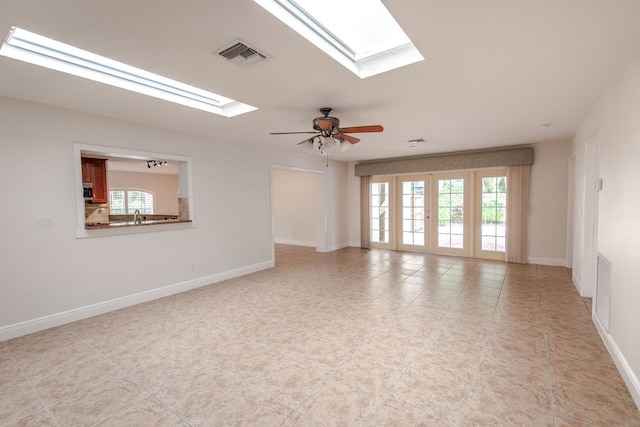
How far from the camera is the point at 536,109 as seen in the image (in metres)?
3.50

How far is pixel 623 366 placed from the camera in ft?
7.02

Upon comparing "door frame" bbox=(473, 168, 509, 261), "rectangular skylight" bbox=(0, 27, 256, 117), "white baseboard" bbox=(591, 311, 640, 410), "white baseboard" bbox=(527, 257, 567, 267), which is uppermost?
"rectangular skylight" bbox=(0, 27, 256, 117)

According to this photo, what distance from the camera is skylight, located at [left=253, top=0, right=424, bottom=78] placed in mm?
1813

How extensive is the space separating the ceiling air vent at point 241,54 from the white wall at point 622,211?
268 centimetres

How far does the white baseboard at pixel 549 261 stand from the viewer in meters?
5.51

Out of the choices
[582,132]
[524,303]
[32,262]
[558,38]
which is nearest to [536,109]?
[582,132]

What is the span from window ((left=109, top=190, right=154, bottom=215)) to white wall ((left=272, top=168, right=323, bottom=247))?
4.92 meters

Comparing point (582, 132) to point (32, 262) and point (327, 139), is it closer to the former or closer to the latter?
point (327, 139)

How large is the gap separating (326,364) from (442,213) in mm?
5463

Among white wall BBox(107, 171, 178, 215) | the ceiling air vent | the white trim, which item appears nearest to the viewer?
the ceiling air vent

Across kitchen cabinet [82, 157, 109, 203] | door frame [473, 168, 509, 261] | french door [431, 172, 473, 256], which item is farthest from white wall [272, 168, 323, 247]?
kitchen cabinet [82, 157, 109, 203]

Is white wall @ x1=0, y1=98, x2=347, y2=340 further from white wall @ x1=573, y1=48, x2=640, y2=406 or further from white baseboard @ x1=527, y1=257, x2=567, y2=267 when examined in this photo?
white baseboard @ x1=527, y1=257, x2=567, y2=267

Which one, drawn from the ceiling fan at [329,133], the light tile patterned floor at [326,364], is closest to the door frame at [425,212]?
the light tile patterned floor at [326,364]

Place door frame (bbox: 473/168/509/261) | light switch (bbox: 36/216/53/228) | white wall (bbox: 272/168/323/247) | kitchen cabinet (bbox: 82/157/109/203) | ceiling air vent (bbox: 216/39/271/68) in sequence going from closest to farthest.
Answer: ceiling air vent (bbox: 216/39/271/68) < light switch (bbox: 36/216/53/228) < kitchen cabinet (bbox: 82/157/109/203) < door frame (bbox: 473/168/509/261) < white wall (bbox: 272/168/323/247)
